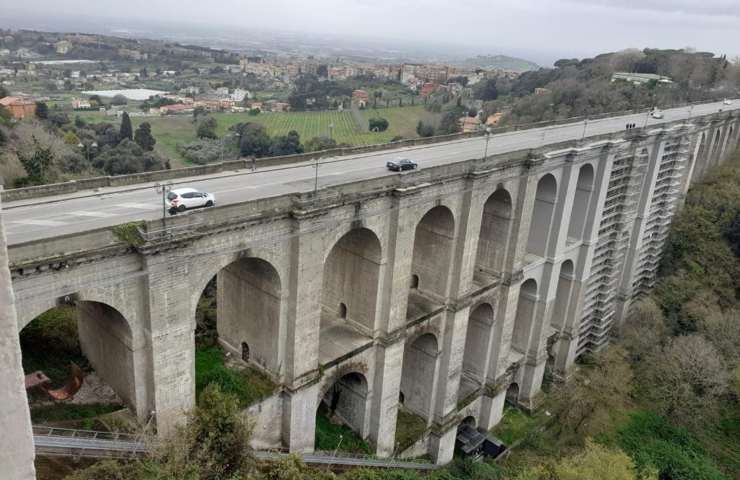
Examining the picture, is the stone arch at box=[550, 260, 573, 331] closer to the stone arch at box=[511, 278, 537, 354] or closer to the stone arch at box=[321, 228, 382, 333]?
the stone arch at box=[511, 278, 537, 354]

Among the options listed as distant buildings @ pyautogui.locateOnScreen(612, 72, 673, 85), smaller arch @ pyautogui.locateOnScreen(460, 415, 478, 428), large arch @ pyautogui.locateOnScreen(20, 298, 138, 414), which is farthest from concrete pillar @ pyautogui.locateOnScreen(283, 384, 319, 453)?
distant buildings @ pyautogui.locateOnScreen(612, 72, 673, 85)

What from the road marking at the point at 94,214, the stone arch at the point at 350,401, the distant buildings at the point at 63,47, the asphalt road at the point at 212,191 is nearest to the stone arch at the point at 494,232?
the asphalt road at the point at 212,191

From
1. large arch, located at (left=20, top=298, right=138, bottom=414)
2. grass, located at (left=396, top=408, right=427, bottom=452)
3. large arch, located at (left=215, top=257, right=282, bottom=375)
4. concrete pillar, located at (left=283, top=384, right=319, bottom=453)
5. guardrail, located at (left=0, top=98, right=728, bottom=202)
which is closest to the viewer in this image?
large arch, located at (left=20, top=298, right=138, bottom=414)

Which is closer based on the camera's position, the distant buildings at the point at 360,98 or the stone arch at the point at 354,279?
the stone arch at the point at 354,279

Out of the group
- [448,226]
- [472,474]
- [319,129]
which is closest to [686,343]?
[472,474]

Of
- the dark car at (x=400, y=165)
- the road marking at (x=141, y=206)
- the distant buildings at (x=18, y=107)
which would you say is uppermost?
the dark car at (x=400, y=165)

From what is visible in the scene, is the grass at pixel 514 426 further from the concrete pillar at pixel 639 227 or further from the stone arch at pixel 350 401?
the concrete pillar at pixel 639 227

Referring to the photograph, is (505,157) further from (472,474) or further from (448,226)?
(472,474)
